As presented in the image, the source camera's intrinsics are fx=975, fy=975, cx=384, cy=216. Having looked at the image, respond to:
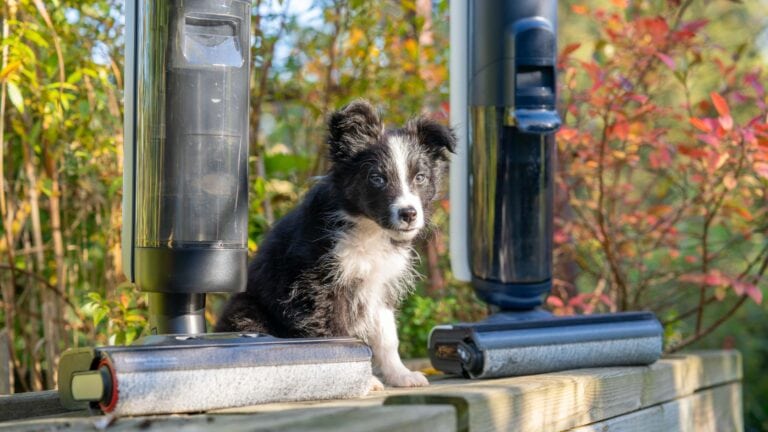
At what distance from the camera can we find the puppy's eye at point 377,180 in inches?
128

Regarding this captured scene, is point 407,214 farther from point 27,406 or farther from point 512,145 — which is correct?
point 27,406

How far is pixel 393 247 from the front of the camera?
3.29 m

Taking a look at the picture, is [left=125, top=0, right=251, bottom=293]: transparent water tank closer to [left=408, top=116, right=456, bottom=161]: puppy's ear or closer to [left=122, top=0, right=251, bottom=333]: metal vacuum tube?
[left=122, top=0, right=251, bottom=333]: metal vacuum tube

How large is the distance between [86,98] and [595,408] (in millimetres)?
2569

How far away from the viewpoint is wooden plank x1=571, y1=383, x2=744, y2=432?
10.1 ft

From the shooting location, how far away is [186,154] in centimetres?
260

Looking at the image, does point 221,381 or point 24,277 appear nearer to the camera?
point 221,381

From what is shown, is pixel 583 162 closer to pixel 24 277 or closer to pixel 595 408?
pixel 595 408

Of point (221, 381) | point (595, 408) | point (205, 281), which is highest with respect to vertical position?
point (205, 281)

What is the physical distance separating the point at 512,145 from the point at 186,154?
131 cm

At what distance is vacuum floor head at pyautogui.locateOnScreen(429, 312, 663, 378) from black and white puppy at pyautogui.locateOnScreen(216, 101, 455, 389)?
16 cm

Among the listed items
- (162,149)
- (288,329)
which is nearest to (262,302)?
(288,329)

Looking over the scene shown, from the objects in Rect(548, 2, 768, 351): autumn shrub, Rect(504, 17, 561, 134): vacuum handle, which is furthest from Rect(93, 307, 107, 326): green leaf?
Rect(548, 2, 768, 351): autumn shrub

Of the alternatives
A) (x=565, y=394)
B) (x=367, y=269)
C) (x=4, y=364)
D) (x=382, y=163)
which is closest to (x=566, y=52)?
(x=382, y=163)
